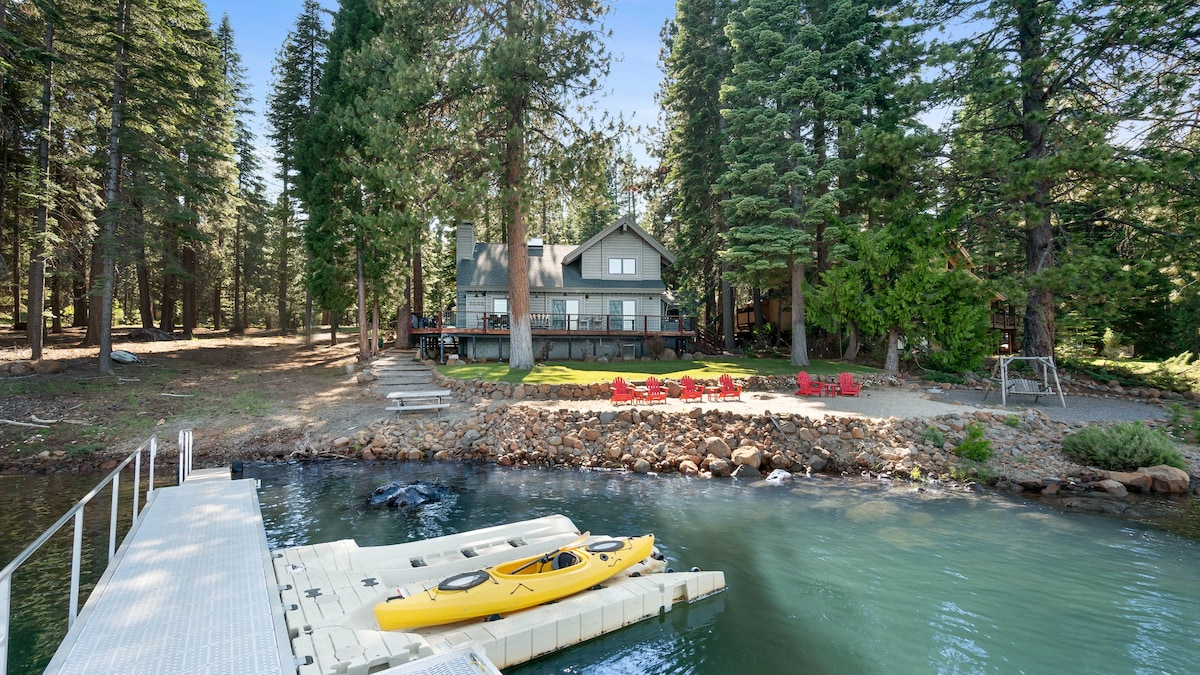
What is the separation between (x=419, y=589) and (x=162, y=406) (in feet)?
53.1

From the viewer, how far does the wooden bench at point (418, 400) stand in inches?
718

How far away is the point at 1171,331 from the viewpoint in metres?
27.9

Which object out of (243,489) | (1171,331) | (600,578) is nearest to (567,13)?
(243,489)

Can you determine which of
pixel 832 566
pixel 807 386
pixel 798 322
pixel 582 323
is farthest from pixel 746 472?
pixel 582 323

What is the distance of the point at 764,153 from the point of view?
25.3 metres

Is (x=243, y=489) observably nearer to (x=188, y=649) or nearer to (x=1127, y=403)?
(x=188, y=649)

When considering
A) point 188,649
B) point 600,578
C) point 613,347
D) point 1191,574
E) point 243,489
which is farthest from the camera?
point 613,347

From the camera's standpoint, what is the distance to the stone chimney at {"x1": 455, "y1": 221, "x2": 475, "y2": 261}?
102ft

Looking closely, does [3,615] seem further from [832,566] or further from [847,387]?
[847,387]

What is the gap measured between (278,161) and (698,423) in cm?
3307

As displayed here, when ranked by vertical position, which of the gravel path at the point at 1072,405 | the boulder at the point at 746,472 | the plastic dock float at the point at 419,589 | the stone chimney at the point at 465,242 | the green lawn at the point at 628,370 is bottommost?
the boulder at the point at 746,472

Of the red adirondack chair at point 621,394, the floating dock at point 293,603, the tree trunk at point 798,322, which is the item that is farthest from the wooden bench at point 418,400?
the tree trunk at point 798,322

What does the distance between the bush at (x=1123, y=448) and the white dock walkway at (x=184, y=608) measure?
17.4 m

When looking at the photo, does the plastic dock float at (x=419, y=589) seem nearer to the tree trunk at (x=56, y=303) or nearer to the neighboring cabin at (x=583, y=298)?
the neighboring cabin at (x=583, y=298)
